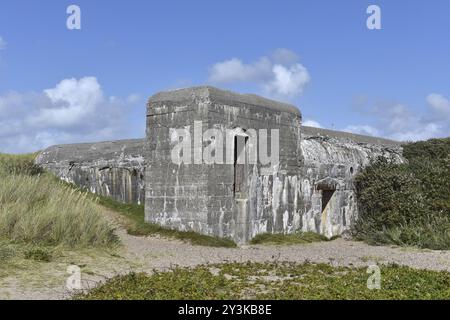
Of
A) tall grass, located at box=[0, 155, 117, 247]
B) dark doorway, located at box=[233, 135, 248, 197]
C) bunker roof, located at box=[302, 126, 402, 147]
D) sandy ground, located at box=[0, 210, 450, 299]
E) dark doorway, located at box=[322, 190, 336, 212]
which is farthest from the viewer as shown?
bunker roof, located at box=[302, 126, 402, 147]

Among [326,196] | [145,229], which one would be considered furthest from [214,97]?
[326,196]

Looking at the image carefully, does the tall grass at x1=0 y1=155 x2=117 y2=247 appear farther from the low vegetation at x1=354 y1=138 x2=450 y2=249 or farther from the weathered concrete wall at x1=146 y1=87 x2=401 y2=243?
the low vegetation at x1=354 y1=138 x2=450 y2=249

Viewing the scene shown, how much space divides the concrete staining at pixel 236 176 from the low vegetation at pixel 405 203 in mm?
627

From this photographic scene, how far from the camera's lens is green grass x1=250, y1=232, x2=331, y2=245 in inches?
451

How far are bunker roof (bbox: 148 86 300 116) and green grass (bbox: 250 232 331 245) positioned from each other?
276 centimetres

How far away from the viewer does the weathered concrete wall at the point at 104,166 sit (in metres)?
14.4

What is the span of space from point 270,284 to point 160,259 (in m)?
2.75

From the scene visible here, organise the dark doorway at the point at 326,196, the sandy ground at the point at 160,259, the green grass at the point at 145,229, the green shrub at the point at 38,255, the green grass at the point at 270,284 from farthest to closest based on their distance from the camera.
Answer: the dark doorway at the point at 326,196 < the green grass at the point at 145,229 < the green shrub at the point at 38,255 < the sandy ground at the point at 160,259 < the green grass at the point at 270,284

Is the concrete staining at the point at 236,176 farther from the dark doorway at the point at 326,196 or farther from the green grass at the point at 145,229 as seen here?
the green grass at the point at 145,229

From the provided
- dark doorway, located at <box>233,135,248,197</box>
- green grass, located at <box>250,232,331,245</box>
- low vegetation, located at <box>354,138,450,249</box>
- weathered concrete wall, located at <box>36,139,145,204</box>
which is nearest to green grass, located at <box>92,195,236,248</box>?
weathered concrete wall, located at <box>36,139,145,204</box>

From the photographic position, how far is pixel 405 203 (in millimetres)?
12773

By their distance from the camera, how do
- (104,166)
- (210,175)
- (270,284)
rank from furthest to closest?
(104,166)
(210,175)
(270,284)

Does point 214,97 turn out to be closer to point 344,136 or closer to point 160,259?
point 160,259

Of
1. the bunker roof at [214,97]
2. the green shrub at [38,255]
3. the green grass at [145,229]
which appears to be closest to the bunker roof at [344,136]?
the bunker roof at [214,97]
